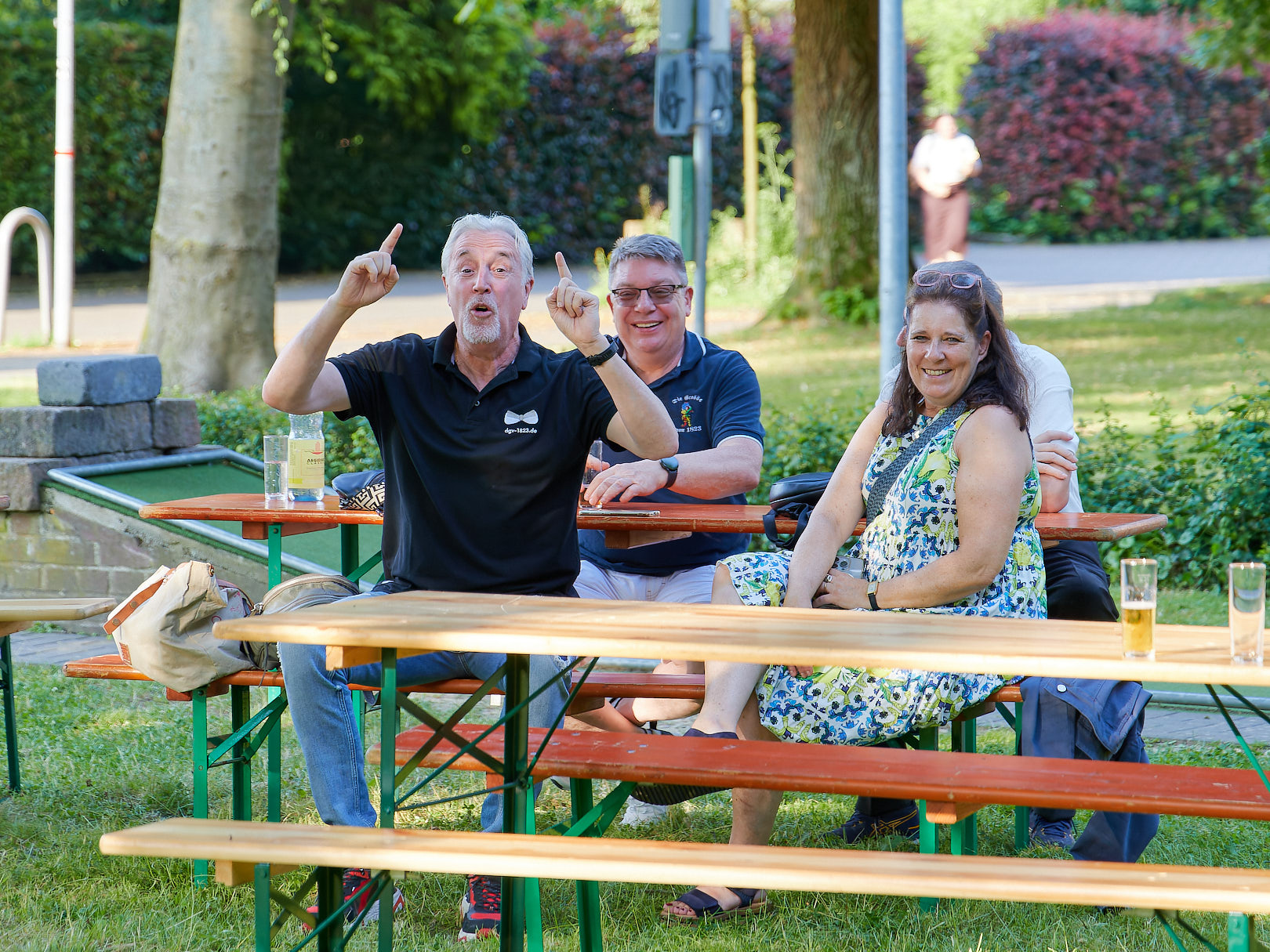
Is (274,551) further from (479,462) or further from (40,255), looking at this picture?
(40,255)

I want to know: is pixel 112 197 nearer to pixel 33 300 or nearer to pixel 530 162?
pixel 33 300

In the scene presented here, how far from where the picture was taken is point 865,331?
41.7 ft

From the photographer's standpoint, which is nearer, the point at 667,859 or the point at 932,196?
the point at 667,859

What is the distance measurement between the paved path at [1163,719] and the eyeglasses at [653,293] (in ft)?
5.11

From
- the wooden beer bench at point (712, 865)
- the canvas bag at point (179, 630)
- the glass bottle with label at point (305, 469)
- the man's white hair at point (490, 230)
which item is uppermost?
the man's white hair at point (490, 230)

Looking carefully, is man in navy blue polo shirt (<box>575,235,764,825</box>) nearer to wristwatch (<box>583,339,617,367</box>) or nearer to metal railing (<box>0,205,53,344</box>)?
wristwatch (<box>583,339,617,367</box>)

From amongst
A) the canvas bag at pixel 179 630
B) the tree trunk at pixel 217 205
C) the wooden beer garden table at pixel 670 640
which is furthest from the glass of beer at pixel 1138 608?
the tree trunk at pixel 217 205

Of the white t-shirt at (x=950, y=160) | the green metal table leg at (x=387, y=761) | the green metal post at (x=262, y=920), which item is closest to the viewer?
the green metal table leg at (x=387, y=761)

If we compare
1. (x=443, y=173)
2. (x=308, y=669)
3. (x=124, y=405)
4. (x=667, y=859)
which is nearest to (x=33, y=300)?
(x=443, y=173)

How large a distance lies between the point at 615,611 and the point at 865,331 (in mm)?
10098

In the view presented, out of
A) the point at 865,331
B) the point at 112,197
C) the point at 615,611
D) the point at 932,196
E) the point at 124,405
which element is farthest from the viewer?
the point at 112,197

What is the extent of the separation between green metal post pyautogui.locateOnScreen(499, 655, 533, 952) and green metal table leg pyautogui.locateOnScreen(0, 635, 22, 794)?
75.7 inches

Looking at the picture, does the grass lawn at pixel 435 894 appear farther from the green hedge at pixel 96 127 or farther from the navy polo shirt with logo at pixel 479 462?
the green hedge at pixel 96 127

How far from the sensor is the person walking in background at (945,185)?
43.4 ft
